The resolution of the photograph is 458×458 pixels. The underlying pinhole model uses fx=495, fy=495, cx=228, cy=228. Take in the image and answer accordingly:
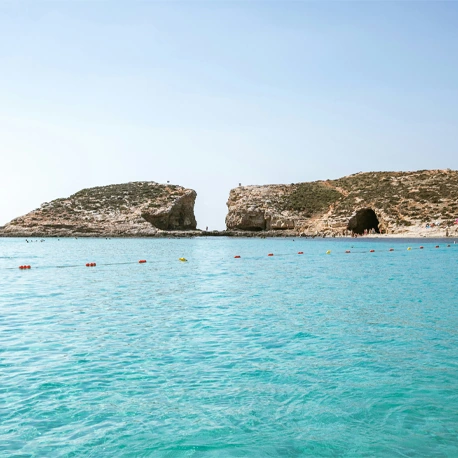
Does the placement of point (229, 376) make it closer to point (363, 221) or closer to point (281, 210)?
point (363, 221)

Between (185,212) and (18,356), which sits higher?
(185,212)

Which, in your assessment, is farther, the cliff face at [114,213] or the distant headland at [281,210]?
the cliff face at [114,213]

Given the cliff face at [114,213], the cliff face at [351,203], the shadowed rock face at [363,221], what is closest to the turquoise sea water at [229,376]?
the cliff face at [351,203]

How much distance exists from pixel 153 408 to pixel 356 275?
2293 cm

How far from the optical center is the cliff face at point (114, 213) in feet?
336

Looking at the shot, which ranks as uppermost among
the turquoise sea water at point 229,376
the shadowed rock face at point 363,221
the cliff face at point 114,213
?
the cliff face at point 114,213

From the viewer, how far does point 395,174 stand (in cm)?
11875

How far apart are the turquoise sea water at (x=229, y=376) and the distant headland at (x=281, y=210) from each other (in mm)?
72248

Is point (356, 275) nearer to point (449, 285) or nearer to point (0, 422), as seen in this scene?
point (449, 285)

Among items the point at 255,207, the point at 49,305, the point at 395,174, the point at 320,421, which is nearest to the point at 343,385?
the point at 320,421

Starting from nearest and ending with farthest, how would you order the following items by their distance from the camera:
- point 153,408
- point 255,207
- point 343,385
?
point 153,408, point 343,385, point 255,207

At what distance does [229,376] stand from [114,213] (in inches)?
4122

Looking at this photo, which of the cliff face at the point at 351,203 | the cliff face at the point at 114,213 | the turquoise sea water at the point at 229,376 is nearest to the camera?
the turquoise sea water at the point at 229,376

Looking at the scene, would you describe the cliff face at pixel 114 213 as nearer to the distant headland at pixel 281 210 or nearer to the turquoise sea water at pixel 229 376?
the distant headland at pixel 281 210
